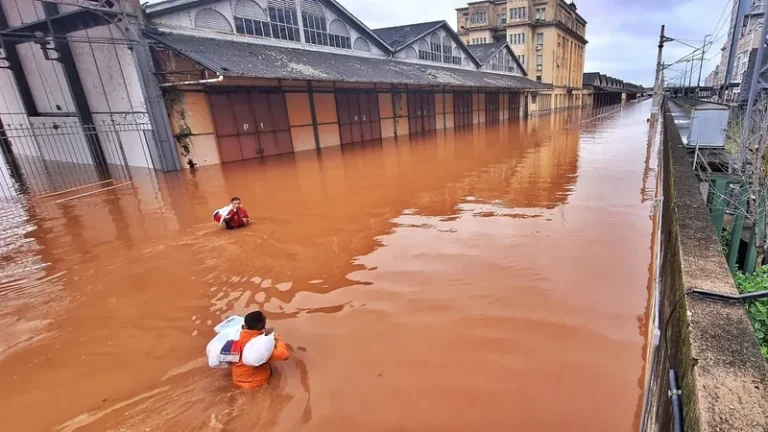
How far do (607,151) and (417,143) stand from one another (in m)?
8.32

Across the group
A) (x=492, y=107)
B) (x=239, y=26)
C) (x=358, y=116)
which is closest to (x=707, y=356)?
(x=239, y=26)

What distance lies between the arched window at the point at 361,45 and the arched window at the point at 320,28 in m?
0.71

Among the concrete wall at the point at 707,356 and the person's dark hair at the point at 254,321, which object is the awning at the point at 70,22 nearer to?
the person's dark hair at the point at 254,321

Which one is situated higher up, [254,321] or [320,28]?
[320,28]

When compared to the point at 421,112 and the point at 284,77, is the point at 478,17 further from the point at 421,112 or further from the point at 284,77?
the point at 284,77

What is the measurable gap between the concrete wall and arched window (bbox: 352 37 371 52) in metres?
21.1

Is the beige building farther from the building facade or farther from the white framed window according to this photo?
the white framed window

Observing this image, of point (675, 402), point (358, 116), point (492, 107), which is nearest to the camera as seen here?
point (675, 402)

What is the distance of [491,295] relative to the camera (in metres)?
4.25

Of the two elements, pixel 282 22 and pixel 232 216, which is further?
pixel 282 22

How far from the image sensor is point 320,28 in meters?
19.0

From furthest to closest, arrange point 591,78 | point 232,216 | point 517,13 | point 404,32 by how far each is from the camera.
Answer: point 591,78
point 517,13
point 404,32
point 232,216

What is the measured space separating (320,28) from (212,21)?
5.80 m

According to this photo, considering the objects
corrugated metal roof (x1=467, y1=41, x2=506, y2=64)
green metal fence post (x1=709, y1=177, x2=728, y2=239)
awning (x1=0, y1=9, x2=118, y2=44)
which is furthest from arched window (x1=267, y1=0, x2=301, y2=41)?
corrugated metal roof (x1=467, y1=41, x2=506, y2=64)
